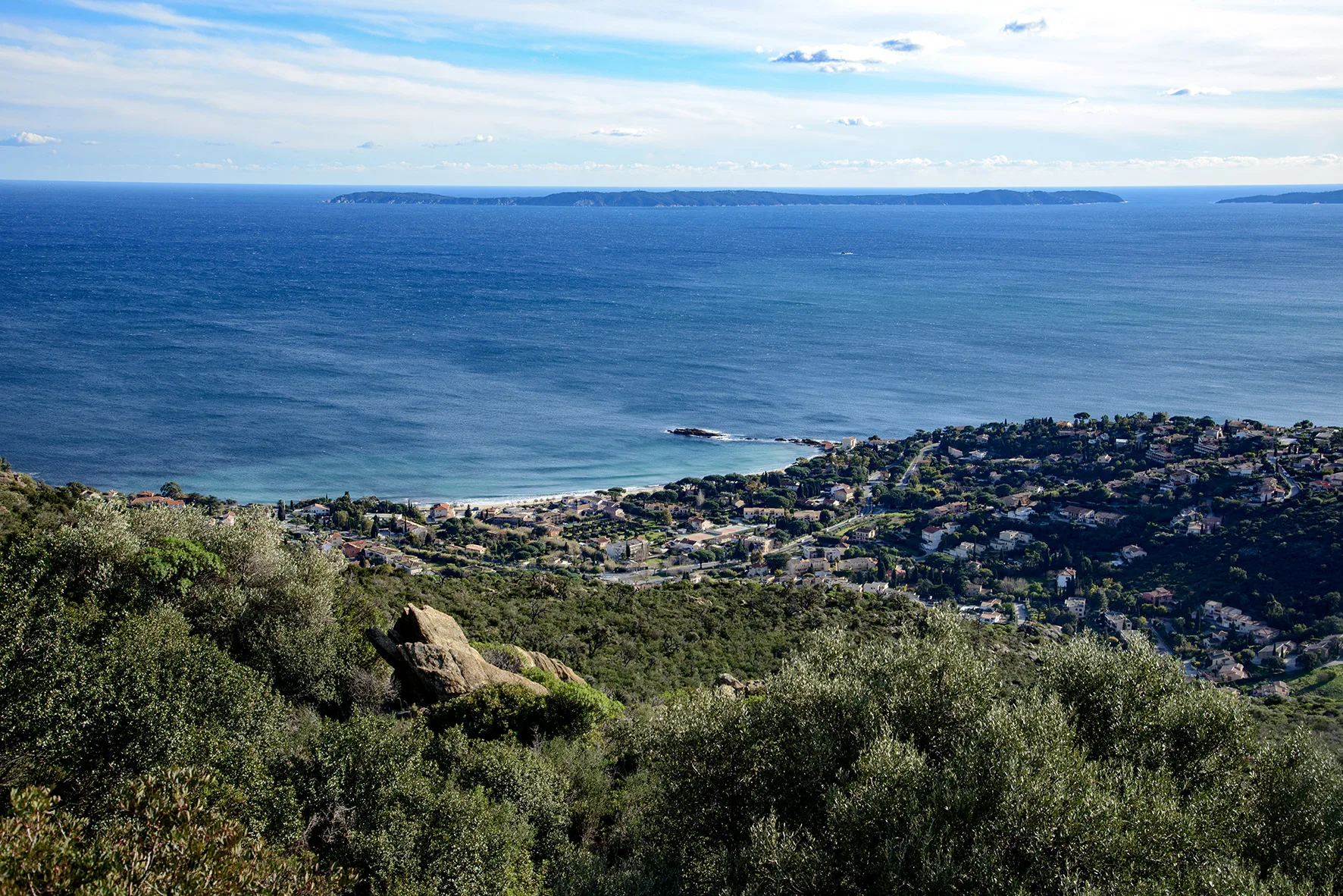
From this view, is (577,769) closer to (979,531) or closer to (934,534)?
(934,534)

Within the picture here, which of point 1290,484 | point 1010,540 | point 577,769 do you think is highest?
point 577,769

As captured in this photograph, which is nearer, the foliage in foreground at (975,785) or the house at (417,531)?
the foliage in foreground at (975,785)

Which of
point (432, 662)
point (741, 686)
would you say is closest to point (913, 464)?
point (741, 686)

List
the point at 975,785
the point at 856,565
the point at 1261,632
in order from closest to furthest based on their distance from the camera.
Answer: the point at 975,785 → the point at 1261,632 → the point at 856,565

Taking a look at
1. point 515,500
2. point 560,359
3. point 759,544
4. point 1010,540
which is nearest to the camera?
point 1010,540

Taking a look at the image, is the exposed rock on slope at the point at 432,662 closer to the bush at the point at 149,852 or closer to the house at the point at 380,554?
the bush at the point at 149,852

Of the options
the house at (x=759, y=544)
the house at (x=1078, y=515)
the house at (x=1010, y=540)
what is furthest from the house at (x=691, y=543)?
the house at (x=1078, y=515)

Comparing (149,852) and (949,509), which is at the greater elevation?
(149,852)
